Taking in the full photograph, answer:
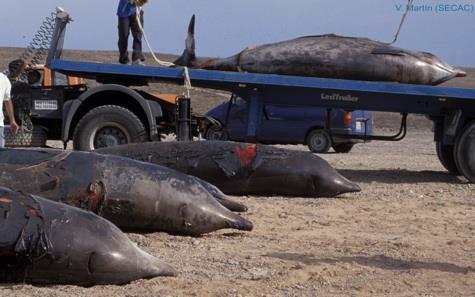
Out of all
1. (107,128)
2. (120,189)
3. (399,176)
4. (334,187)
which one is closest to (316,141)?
(399,176)

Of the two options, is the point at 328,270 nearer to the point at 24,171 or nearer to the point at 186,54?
the point at 24,171

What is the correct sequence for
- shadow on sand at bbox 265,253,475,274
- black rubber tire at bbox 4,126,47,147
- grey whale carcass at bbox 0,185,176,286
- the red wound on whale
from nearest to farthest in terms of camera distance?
grey whale carcass at bbox 0,185,176,286
shadow on sand at bbox 265,253,475,274
the red wound on whale
black rubber tire at bbox 4,126,47,147

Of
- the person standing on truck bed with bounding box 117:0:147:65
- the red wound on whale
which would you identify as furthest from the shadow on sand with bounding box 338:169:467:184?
the person standing on truck bed with bounding box 117:0:147:65

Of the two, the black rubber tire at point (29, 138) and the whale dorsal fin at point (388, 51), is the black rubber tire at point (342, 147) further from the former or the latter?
the black rubber tire at point (29, 138)

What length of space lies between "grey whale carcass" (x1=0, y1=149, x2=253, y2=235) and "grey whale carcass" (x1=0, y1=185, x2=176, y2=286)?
1.67 m

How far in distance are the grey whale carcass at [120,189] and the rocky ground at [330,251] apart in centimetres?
18

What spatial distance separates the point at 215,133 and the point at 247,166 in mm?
6163

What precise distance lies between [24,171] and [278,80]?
6.53 meters

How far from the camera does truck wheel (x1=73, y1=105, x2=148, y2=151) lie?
1439 centimetres

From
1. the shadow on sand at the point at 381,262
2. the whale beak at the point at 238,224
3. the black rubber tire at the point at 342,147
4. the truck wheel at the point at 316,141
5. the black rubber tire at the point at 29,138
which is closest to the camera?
the shadow on sand at the point at 381,262

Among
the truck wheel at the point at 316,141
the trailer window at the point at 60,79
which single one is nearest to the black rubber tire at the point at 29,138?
the trailer window at the point at 60,79

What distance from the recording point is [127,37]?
15273 millimetres

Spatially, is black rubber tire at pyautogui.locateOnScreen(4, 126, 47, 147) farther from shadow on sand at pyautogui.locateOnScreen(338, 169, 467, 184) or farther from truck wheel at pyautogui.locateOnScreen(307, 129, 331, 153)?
truck wheel at pyautogui.locateOnScreen(307, 129, 331, 153)

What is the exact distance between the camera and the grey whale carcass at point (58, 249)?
6348 mm
